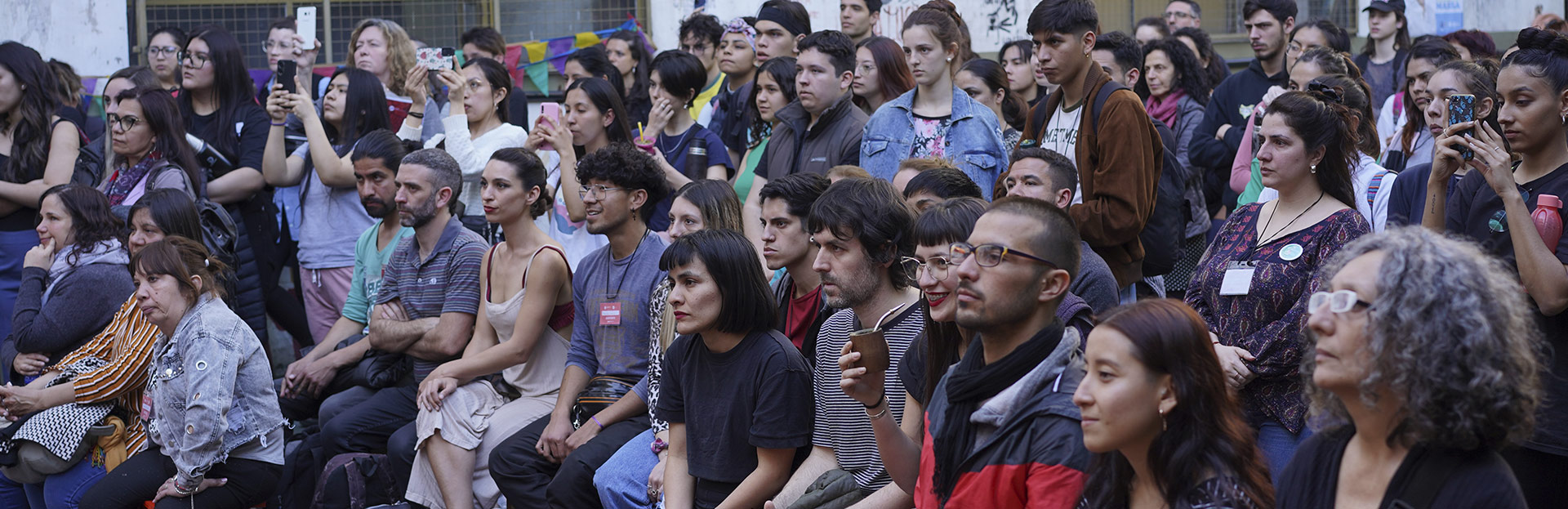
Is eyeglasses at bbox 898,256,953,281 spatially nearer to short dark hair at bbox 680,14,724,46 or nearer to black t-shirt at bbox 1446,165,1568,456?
black t-shirt at bbox 1446,165,1568,456

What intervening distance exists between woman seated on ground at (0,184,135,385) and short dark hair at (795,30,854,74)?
11.3 feet

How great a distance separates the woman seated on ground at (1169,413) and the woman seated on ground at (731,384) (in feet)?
5.60

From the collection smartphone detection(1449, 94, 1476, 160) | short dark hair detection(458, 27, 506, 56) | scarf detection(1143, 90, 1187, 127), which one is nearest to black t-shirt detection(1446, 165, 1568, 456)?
smartphone detection(1449, 94, 1476, 160)

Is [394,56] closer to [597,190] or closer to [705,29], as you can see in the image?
[705,29]

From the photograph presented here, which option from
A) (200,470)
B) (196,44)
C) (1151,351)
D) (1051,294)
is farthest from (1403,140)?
(196,44)

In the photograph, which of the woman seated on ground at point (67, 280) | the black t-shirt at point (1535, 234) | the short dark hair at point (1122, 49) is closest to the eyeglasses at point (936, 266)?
the black t-shirt at point (1535, 234)

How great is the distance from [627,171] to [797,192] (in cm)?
118

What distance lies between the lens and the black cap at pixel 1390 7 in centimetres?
791

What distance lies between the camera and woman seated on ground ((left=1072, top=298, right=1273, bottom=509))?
248 cm

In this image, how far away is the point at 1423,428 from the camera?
6.94 ft

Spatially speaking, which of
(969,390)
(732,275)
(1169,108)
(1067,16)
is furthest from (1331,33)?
(969,390)

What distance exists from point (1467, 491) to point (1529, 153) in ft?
5.49

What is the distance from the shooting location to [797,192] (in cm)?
447

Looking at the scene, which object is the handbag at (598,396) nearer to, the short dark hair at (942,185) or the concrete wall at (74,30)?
the short dark hair at (942,185)
